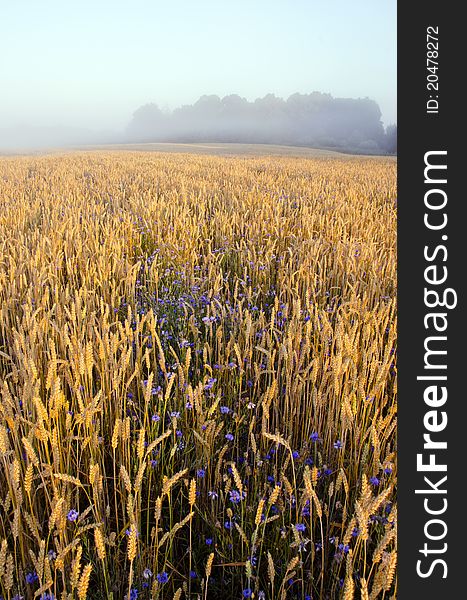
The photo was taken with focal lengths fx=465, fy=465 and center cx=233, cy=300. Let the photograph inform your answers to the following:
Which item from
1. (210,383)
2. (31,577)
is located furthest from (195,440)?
(31,577)

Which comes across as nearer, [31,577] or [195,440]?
[31,577]

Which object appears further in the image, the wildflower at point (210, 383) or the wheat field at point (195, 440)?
the wildflower at point (210, 383)

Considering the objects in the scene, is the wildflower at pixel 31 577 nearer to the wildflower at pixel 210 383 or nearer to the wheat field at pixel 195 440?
the wheat field at pixel 195 440

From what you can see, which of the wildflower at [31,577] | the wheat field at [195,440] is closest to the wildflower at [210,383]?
the wheat field at [195,440]

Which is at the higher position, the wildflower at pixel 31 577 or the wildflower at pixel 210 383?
the wildflower at pixel 210 383

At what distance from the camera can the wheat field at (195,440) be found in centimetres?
99

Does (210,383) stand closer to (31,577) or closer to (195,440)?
(195,440)

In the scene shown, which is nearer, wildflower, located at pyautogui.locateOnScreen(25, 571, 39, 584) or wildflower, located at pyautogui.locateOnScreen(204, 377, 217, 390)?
wildflower, located at pyautogui.locateOnScreen(25, 571, 39, 584)

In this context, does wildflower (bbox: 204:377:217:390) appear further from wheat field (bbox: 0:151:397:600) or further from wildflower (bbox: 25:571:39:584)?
wildflower (bbox: 25:571:39:584)

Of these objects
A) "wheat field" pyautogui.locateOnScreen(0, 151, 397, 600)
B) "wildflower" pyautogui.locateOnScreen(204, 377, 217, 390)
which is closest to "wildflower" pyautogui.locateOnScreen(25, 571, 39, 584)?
"wheat field" pyautogui.locateOnScreen(0, 151, 397, 600)

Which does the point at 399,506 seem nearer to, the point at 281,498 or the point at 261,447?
the point at 281,498

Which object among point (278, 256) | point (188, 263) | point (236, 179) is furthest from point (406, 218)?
point (236, 179)

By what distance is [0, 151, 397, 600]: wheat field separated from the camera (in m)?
0.99

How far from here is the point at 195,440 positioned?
1457mm
